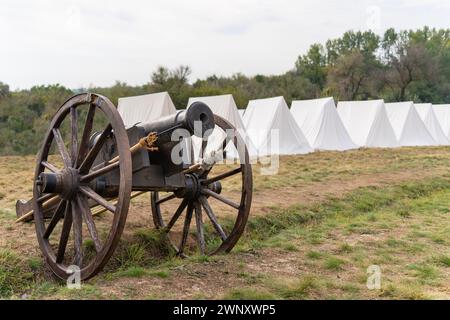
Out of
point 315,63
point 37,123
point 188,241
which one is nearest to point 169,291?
point 188,241

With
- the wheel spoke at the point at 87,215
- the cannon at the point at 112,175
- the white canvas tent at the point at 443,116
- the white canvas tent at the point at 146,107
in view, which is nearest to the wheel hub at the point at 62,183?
the cannon at the point at 112,175

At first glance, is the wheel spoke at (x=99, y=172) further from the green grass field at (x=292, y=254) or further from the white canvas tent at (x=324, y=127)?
the white canvas tent at (x=324, y=127)

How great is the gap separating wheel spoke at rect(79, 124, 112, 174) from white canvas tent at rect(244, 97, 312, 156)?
45.7 ft

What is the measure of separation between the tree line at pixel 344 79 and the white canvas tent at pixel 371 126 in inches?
495

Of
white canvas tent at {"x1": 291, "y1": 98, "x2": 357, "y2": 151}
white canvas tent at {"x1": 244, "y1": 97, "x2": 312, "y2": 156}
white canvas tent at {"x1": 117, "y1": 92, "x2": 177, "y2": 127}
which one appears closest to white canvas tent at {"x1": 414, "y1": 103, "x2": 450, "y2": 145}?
white canvas tent at {"x1": 291, "y1": 98, "x2": 357, "y2": 151}

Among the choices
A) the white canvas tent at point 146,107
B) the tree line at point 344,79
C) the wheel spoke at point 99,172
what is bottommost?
the wheel spoke at point 99,172

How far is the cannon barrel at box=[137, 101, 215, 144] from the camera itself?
4543 millimetres

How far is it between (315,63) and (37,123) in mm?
38659

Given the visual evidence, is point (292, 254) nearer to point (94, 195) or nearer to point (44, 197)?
point (94, 195)

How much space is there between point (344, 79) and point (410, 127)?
2272cm

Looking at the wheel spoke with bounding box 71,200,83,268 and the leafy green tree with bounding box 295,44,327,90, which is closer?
the wheel spoke with bounding box 71,200,83,268

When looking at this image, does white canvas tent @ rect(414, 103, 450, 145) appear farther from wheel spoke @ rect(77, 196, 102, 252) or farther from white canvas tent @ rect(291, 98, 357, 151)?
wheel spoke @ rect(77, 196, 102, 252)

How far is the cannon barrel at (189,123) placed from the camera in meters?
4.54

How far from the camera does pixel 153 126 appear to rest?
4.85m
